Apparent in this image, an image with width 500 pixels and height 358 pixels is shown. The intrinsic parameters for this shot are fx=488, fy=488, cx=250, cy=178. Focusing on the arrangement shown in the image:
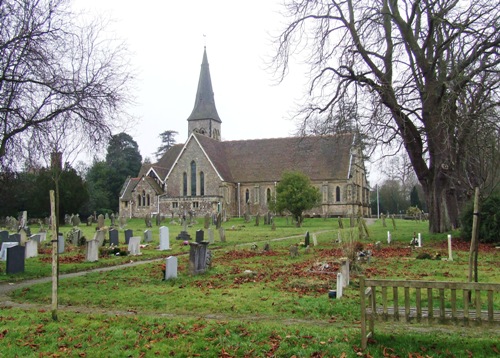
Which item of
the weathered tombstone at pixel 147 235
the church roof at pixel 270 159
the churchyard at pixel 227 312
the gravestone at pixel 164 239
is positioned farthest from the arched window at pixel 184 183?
the churchyard at pixel 227 312

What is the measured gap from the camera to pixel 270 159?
196 ft

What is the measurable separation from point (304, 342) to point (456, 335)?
86.2 inches

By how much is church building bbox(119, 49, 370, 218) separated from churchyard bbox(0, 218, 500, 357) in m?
39.1

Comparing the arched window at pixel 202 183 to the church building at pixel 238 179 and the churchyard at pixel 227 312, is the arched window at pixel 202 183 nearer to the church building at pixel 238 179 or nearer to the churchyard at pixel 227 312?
the church building at pixel 238 179

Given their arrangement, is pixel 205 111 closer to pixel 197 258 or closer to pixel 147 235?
pixel 147 235

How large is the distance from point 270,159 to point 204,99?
1952 cm

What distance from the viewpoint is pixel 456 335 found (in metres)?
6.92

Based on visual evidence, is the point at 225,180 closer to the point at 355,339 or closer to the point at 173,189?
the point at 173,189

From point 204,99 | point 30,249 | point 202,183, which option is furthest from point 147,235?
point 204,99

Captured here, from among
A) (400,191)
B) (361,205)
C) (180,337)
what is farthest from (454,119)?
(400,191)

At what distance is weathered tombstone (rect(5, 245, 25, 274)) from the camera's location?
557 inches

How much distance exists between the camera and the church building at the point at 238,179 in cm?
5559

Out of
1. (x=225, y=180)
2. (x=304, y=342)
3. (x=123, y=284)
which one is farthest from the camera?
(x=225, y=180)

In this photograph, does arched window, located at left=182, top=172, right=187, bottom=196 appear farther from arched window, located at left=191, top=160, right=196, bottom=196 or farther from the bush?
the bush
